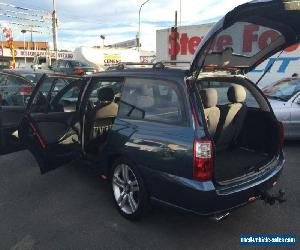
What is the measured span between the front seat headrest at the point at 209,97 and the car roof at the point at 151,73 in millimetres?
314

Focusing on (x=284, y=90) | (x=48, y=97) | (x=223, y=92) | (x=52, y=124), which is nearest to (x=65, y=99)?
(x=48, y=97)

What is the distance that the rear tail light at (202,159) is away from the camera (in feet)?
9.77

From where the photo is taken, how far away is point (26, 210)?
4027 millimetres

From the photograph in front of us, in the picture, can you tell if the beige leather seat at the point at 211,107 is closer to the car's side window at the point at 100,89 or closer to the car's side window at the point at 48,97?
the car's side window at the point at 100,89

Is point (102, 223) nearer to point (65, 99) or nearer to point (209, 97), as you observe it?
point (209, 97)

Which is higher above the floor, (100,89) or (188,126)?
(100,89)

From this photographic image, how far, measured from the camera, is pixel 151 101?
3.58m

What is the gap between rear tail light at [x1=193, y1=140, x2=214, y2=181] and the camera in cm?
298

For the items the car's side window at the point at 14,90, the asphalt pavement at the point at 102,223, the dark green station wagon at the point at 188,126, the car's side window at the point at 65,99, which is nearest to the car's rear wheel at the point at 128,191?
the dark green station wagon at the point at 188,126

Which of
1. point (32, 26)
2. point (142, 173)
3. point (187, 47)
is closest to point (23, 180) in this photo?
point (142, 173)

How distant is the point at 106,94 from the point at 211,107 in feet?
5.07

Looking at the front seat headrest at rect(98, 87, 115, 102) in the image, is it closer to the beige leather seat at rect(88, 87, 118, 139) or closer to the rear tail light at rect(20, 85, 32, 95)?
the beige leather seat at rect(88, 87, 118, 139)

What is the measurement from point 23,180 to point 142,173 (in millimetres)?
2370

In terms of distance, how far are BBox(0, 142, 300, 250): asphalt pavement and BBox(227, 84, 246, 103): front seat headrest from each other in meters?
1.28
